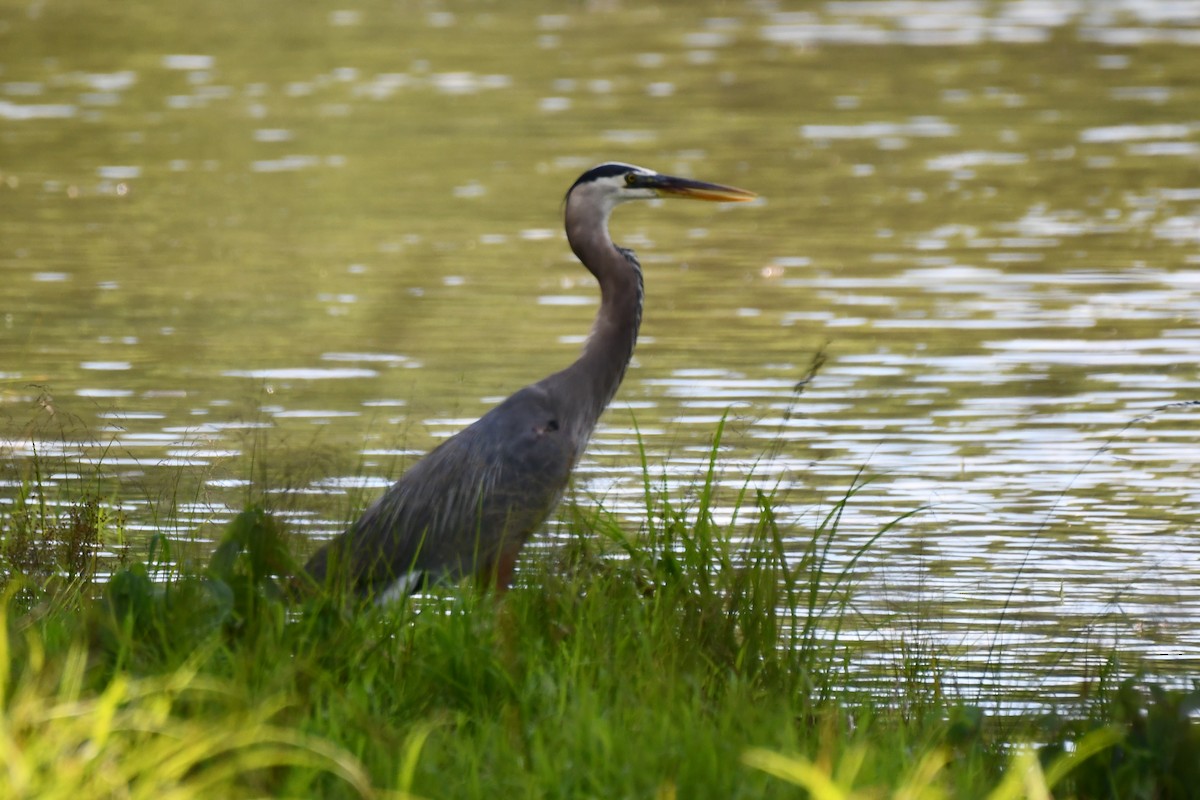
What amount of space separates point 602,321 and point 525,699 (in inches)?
90.6

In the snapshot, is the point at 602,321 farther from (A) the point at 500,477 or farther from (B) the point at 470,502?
(B) the point at 470,502

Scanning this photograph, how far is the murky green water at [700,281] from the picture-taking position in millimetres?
7477

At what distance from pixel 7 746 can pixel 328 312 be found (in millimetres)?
8036

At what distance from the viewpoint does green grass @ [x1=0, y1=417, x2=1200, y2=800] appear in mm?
4047

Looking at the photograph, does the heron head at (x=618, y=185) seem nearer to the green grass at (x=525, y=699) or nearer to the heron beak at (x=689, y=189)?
the heron beak at (x=689, y=189)

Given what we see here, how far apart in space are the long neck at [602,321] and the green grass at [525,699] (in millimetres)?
763

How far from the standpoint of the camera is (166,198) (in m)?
15.2

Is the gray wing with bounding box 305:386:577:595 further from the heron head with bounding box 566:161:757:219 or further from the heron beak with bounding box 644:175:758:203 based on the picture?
the heron beak with bounding box 644:175:758:203

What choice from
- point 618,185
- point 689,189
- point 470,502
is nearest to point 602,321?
point 618,185

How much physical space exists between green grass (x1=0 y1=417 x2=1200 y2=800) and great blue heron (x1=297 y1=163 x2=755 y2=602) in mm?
237

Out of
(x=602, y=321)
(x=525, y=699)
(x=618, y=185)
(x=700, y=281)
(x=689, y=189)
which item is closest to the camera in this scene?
(x=525, y=699)

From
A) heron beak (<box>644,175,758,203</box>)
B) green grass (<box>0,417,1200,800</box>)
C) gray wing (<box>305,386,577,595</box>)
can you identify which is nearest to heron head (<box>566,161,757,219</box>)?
heron beak (<box>644,175,758,203</box>)

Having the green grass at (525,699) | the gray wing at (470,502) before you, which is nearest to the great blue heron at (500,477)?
the gray wing at (470,502)

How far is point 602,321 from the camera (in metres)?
6.85
